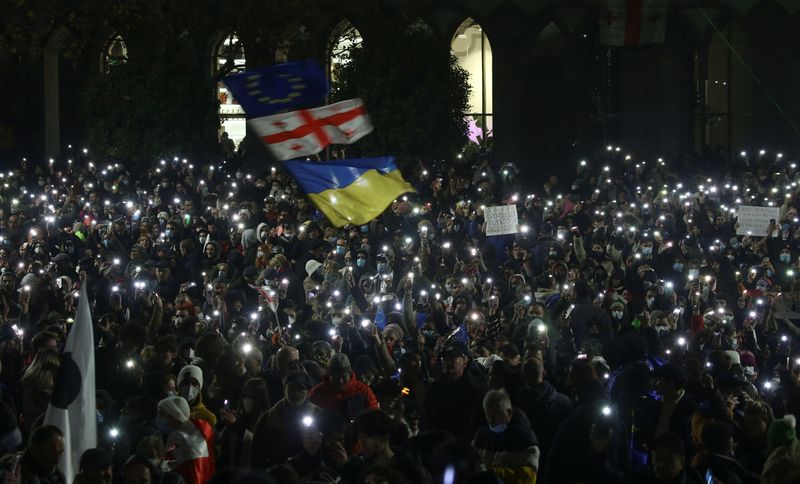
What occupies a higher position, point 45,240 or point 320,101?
point 320,101

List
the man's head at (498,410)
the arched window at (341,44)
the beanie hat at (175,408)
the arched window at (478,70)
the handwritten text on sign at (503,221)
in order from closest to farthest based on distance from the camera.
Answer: the man's head at (498,410) < the beanie hat at (175,408) < the handwritten text on sign at (503,221) < the arched window at (341,44) < the arched window at (478,70)

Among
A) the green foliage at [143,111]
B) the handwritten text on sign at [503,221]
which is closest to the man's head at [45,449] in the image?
the handwritten text on sign at [503,221]

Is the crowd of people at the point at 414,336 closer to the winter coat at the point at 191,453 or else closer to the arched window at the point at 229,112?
the winter coat at the point at 191,453

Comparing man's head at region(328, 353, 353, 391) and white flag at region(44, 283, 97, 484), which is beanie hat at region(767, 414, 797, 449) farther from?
white flag at region(44, 283, 97, 484)

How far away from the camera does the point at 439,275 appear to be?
1647 centimetres

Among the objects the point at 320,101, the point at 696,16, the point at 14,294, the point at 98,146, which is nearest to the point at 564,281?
the point at 320,101

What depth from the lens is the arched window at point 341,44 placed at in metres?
31.9

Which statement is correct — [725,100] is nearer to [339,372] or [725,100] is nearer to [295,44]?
[295,44]

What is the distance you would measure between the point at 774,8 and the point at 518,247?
21.3m

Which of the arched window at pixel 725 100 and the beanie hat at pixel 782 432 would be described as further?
the arched window at pixel 725 100

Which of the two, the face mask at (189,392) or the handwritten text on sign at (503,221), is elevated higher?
the face mask at (189,392)

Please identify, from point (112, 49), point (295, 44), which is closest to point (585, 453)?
point (295, 44)

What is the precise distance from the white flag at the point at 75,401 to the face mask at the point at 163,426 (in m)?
0.43

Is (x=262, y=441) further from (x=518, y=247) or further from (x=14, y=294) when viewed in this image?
(x=518, y=247)
